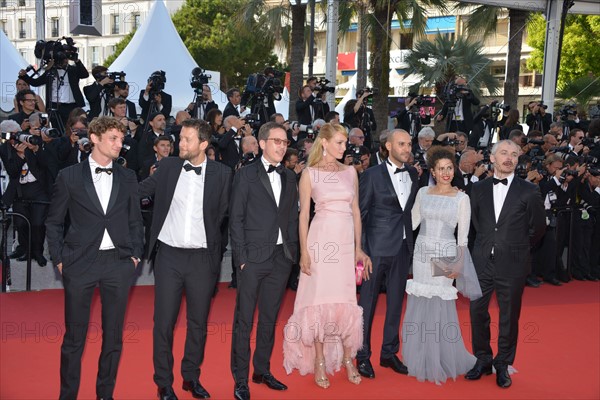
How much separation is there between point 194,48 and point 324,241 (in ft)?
103

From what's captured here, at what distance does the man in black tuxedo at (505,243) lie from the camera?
5125 mm

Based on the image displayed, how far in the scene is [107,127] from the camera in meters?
4.24

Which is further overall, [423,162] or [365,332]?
[423,162]

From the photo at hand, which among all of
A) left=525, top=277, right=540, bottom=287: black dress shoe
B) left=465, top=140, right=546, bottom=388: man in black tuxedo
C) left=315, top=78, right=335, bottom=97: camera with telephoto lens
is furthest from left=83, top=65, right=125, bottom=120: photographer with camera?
left=525, top=277, right=540, bottom=287: black dress shoe

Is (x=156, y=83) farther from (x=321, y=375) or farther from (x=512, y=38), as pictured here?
(x=512, y=38)

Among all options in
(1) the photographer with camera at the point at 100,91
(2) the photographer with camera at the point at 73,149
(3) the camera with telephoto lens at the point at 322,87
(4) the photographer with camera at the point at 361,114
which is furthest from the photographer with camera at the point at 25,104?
(4) the photographer with camera at the point at 361,114

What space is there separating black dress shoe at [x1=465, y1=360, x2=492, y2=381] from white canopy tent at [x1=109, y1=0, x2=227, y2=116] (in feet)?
36.2

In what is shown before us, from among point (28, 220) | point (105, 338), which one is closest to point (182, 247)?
point (105, 338)

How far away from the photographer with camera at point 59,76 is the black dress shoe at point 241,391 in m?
5.16

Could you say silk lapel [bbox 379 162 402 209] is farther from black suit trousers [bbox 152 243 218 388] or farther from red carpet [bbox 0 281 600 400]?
black suit trousers [bbox 152 243 218 388]

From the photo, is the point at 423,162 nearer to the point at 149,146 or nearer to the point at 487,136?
the point at 149,146

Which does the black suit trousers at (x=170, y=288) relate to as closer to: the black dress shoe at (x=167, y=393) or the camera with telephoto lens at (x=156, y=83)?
the black dress shoe at (x=167, y=393)

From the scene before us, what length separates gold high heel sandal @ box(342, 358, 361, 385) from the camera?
512 centimetres

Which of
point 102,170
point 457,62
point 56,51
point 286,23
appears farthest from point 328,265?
point 286,23
